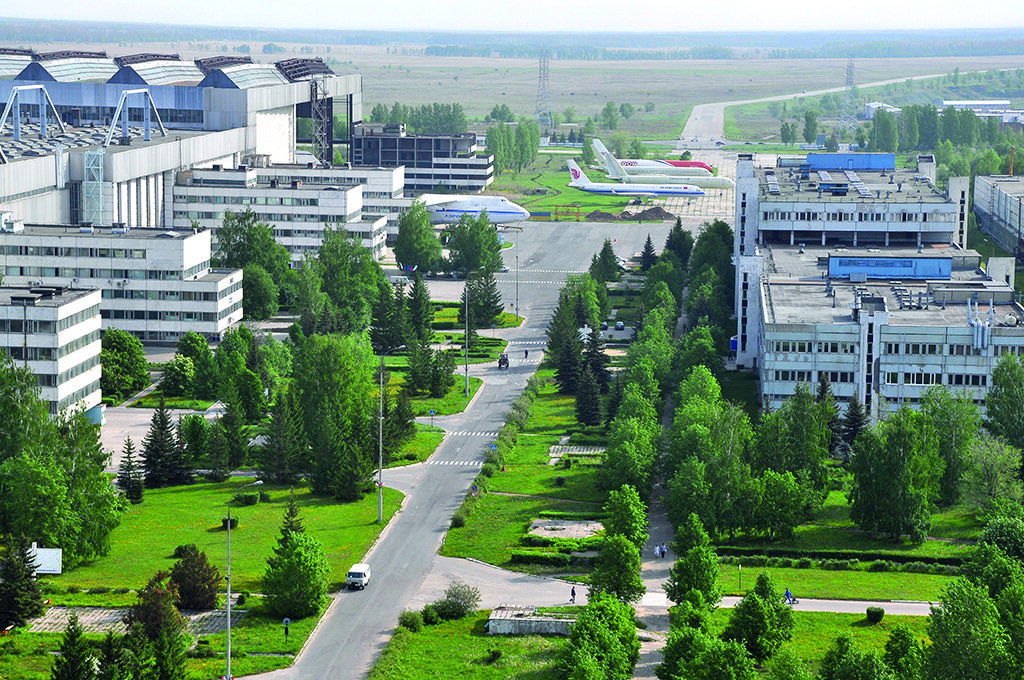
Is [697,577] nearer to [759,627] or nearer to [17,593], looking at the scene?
[759,627]

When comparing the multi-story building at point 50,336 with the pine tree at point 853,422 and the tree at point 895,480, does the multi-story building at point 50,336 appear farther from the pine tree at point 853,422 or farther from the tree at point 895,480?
the pine tree at point 853,422

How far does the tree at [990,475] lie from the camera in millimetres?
87438

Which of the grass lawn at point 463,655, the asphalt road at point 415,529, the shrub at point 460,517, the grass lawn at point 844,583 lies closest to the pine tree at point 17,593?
the asphalt road at point 415,529

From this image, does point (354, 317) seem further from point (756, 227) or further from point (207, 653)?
point (207, 653)

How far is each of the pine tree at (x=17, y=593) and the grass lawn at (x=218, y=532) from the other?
156 inches

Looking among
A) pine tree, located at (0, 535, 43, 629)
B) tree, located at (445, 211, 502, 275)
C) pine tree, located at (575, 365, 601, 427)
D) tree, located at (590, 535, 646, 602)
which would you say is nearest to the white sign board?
pine tree, located at (0, 535, 43, 629)

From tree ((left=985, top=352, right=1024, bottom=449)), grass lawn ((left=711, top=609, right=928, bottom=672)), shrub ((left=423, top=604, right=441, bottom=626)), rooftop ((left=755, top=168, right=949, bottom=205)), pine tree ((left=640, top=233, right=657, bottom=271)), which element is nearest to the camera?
Result: grass lawn ((left=711, top=609, right=928, bottom=672))

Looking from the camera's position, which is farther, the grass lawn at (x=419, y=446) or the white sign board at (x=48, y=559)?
the grass lawn at (x=419, y=446)

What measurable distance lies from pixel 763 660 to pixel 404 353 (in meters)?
71.6

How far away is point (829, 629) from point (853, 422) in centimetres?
2922

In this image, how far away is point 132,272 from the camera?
129250 mm

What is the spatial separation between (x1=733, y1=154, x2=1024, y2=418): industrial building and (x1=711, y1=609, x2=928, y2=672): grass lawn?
31.1 m

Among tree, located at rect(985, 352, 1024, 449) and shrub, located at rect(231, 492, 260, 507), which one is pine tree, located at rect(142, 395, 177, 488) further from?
tree, located at rect(985, 352, 1024, 449)

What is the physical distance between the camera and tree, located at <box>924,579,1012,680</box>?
5694cm
